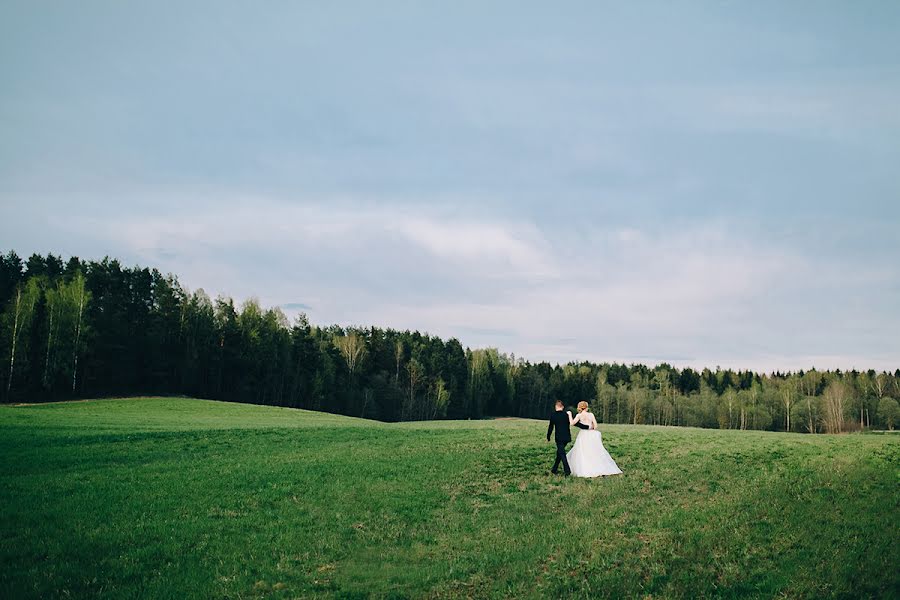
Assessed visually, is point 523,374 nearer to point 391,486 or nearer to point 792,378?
point 792,378

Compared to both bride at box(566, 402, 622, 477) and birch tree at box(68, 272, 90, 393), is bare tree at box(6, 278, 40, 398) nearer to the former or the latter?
birch tree at box(68, 272, 90, 393)

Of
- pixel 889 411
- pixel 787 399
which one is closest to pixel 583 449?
pixel 889 411

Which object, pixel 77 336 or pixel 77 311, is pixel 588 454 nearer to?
pixel 77 336

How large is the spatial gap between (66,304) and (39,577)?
7995cm

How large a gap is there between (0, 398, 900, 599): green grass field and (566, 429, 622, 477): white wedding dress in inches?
42.3


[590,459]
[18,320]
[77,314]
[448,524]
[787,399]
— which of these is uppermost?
[77,314]

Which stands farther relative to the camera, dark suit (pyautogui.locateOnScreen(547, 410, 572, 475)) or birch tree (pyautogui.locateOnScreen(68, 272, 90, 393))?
birch tree (pyautogui.locateOnScreen(68, 272, 90, 393))

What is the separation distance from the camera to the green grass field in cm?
1257

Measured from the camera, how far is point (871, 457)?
2367 cm

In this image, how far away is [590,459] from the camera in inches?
977

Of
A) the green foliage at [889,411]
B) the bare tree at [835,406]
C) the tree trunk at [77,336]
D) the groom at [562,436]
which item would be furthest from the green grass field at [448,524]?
the green foliage at [889,411]

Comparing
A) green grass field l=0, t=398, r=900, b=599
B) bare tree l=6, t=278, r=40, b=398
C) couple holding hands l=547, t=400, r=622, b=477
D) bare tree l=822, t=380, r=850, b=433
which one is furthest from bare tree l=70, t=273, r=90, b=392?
bare tree l=822, t=380, r=850, b=433

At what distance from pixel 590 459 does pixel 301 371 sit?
97804 millimetres

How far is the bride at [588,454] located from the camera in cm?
2462
